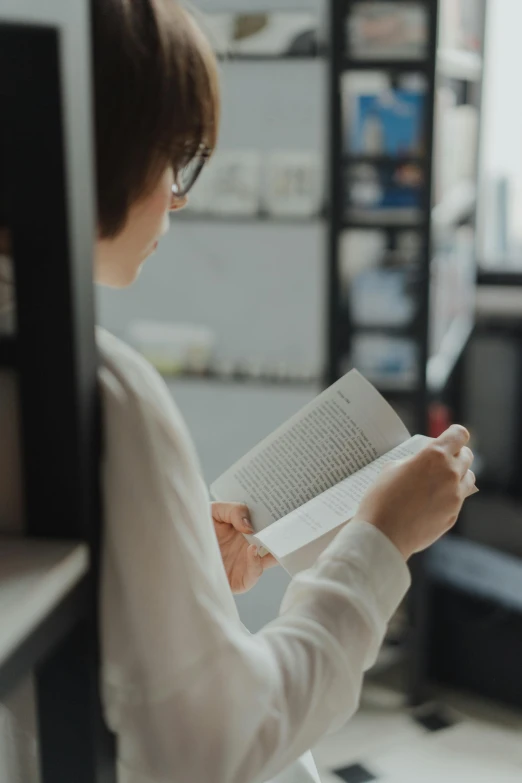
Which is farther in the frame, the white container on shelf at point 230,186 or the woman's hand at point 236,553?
the white container on shelf at point 230,186

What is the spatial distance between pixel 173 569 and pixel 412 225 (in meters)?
1.56

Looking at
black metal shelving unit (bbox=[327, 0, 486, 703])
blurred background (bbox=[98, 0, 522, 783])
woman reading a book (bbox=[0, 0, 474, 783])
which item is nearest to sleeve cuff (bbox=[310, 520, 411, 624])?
woman reading a book (bbox=[0, 0, 474, 783])

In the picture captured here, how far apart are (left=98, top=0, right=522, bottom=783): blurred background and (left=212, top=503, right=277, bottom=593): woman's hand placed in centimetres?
92

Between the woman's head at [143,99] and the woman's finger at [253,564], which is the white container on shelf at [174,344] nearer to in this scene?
the woman's finger at [253,564]

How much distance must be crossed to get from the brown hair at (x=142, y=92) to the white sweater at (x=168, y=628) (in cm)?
12

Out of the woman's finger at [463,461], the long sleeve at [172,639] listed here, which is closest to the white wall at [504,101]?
the woman's finger at [463,461]

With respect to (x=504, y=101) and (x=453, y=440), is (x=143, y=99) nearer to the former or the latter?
(x=453, y=440)

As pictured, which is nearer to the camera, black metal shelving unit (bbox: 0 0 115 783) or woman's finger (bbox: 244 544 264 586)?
black metal shelving unit (bbox: 0 0 115 783)

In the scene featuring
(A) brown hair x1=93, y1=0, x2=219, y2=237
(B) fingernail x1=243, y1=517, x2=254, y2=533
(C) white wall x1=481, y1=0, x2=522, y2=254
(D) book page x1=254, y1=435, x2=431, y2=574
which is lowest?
(B) fingernail x1=243, y1=517, x2=254, y2=533

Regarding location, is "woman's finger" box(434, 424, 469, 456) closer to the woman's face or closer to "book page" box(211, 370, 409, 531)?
"book page" box(211, 370, 409, 531)

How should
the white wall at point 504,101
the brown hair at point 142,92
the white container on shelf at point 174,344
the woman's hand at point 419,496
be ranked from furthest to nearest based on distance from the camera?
the white wall at point 504,101
the white container on shelf at point 174,344
the woman's hand at point 419,496
the brown hair at point 142,92

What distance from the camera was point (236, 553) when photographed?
3.63 ft

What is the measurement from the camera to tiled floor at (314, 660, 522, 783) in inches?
82.0

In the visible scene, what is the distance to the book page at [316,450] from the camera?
3.24ft
